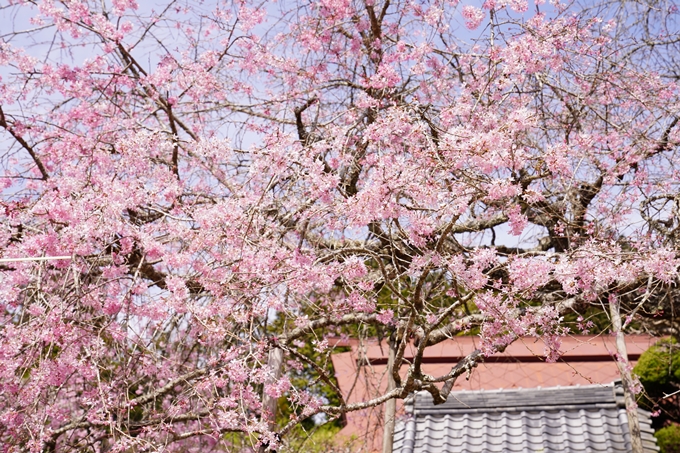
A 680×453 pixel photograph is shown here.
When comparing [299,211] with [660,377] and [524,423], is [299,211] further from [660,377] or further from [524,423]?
[660,377]

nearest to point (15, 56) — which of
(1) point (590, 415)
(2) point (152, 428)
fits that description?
(2) point (152, 428)

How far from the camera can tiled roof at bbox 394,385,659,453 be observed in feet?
18.5

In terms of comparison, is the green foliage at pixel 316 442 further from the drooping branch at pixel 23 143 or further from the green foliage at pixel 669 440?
the green foliage at pixel 669 440

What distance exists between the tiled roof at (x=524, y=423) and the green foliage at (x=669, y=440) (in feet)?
2.23

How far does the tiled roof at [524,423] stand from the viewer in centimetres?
563

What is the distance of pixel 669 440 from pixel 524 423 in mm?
1642

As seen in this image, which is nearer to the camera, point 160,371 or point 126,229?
point 126,229

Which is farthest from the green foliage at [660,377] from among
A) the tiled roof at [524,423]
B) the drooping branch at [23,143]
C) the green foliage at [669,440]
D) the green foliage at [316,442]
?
the drooping branch at [23,143]

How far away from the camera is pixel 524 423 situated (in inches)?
233

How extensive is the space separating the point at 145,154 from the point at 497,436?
3.61m

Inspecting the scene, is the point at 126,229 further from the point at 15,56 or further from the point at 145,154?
the point at 15,56

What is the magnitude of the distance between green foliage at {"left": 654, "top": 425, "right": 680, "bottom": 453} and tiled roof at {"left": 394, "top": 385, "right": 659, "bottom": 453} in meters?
0.68

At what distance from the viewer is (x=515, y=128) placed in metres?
3.33

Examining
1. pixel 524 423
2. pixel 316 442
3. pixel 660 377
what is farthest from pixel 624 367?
pixel 316 442
